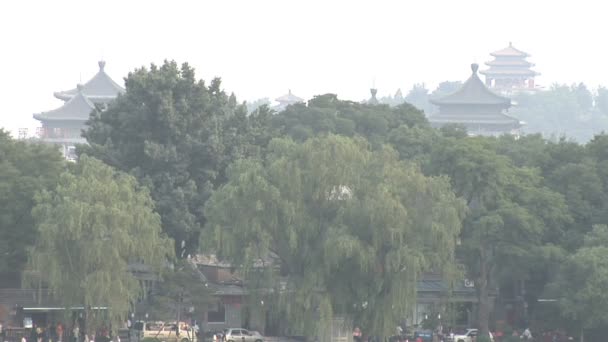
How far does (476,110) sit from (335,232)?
89108 millimetres

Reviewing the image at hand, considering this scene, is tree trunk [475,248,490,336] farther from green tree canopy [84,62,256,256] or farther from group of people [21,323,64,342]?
group of people [21,323,64,342]

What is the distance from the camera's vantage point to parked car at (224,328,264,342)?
45438 mm

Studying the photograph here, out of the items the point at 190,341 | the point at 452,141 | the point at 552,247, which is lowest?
the point at 190,341

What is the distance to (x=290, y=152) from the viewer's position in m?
41.3

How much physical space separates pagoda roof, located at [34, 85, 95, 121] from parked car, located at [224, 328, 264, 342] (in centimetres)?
8090

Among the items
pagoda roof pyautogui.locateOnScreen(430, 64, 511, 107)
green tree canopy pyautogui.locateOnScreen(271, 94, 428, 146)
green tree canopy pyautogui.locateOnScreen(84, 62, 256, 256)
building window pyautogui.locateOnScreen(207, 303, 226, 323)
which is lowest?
building window pyautogui.locateOnScreen(207, 303, 226, 323)

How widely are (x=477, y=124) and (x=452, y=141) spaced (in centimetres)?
7962

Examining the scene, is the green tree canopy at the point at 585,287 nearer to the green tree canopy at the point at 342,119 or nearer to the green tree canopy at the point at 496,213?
the green tree canopy at the point at 496,213

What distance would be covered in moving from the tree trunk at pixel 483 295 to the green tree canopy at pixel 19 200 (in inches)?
514

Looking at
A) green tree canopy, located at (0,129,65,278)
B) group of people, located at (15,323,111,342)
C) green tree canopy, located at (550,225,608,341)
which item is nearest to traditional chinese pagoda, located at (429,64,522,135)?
green tree canopy, located at (0,129,65,278)

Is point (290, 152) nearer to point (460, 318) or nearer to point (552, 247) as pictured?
point (552, 247)

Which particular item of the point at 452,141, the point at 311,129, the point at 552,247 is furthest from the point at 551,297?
the point at 311,129

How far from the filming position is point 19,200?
44219 mm

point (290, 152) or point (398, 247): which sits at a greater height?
point (290, 152)
